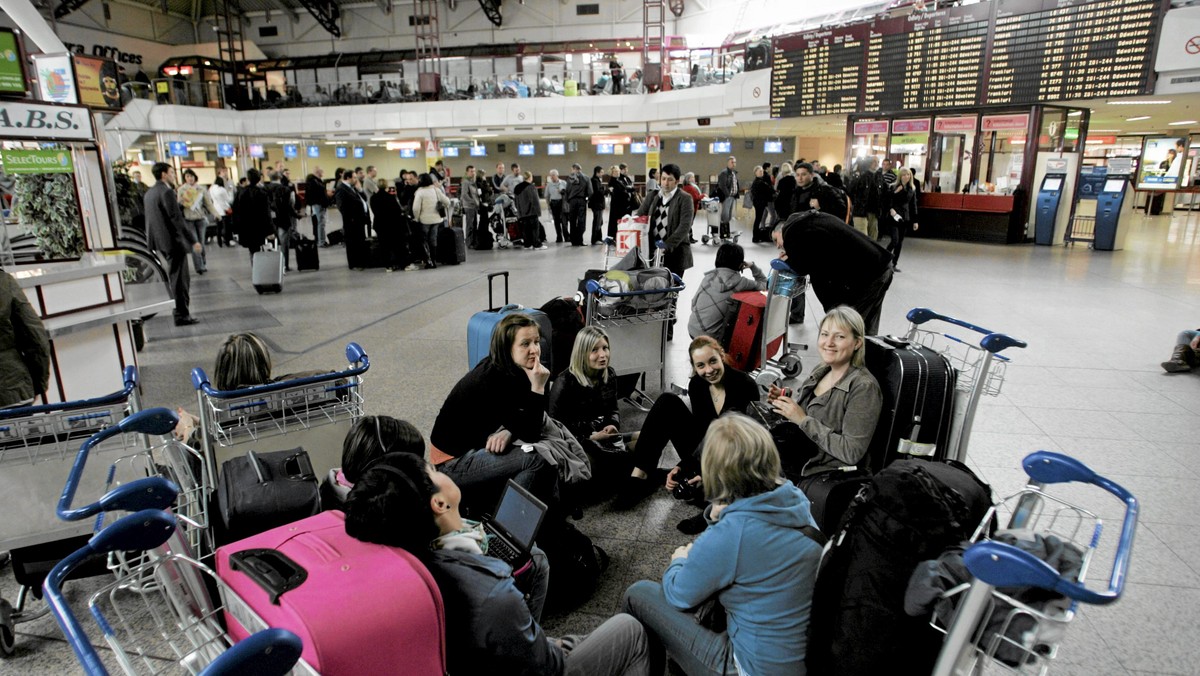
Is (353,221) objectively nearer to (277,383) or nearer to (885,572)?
(277,383)

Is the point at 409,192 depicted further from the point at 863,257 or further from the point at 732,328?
the point at 863,257

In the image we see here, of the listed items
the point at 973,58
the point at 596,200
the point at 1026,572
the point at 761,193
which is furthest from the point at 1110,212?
the point at 1026,572

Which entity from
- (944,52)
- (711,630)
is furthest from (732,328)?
(944,52)

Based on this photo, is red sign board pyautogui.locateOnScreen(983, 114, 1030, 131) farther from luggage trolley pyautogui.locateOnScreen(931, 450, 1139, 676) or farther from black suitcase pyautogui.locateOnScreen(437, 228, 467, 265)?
luggage trolley pyautogui.locateOnScreen(931, 450, 1139, 676)

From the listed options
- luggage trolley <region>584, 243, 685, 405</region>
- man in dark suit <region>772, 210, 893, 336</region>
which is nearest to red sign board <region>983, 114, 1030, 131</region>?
man in dark suit <region>772, 210, 893, 336</region>

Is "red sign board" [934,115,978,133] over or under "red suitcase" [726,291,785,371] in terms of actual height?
over

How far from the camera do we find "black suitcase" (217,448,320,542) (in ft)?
7.45

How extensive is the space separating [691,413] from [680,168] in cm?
1370

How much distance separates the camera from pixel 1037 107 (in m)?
13.5

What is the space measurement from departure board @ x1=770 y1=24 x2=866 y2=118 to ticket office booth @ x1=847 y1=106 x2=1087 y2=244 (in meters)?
1.17

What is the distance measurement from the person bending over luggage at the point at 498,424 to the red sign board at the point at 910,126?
14875 mm

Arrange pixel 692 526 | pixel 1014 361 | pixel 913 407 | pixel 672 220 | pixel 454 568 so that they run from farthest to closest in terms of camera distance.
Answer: pixel 672 220
pixel 1014 361
pixel 692 526
pixel 913 407
pixel 454 568

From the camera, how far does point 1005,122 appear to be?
13984mm

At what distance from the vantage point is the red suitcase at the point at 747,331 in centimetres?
528
